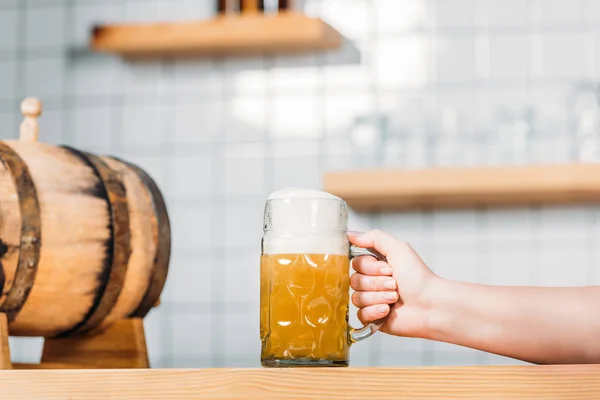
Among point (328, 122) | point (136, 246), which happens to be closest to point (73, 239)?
point (136, 246)

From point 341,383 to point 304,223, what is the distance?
0.58ft

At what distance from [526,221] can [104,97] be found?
1375 mm

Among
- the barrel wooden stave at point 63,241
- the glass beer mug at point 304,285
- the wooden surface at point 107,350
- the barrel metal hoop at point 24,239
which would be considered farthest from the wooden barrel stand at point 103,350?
the glass beer mug at point 304,285

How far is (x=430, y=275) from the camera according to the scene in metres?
0.92

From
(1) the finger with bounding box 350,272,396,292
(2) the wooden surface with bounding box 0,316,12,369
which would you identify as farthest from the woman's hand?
(2) the wooden surface with bounding box 0,316,12,369

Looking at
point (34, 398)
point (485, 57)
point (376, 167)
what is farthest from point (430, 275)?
point (485, 57)

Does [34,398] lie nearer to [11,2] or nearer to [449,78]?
[449,78]

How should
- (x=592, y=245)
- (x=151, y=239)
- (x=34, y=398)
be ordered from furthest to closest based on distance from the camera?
(x=592, y=245), (x=151, y=239), (x=34, y=398)

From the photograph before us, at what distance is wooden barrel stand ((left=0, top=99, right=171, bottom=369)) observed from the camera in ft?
3.69

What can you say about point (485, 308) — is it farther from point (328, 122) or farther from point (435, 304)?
point (328, 122)

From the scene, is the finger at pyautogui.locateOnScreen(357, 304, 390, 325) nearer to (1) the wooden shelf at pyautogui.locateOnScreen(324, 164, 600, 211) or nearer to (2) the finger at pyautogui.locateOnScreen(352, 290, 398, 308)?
(2) the finger at pyautogui.locateOnScreen(352, 290, 398, 308)

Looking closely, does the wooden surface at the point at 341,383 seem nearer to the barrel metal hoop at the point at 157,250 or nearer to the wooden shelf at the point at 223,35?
the barrel metal hoop at the point at 157,250

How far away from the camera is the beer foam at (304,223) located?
0.87 metres

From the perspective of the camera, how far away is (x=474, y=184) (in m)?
2.46
